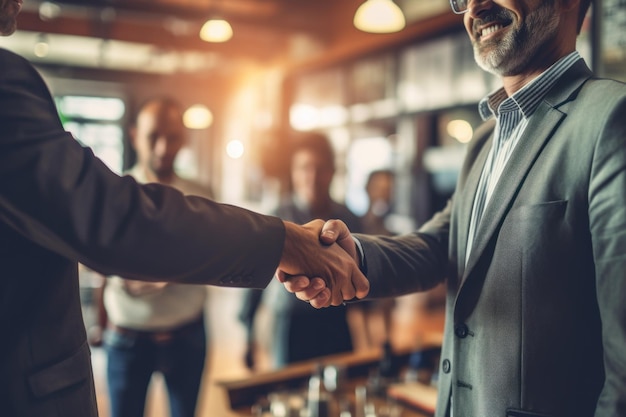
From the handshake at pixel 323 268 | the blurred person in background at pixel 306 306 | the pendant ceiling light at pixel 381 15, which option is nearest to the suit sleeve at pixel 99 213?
the handshake at pixel 323 268

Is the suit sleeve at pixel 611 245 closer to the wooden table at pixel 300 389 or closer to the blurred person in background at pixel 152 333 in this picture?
the wooden table at pixel 300 389

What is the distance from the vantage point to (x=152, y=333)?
2.71 metres

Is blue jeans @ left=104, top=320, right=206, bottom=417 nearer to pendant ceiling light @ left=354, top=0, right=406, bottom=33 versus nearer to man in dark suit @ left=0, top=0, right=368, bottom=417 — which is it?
man in dark suit @ left=0, top=0, right=368, bottom=417

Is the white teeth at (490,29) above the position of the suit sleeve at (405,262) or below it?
above

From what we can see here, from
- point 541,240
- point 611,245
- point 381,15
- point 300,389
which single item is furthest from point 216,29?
point 611,245

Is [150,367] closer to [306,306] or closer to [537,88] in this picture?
[306,306]


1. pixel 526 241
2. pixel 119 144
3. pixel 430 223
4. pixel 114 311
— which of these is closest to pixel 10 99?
pixel 526 241

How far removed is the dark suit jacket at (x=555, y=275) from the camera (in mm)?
1069

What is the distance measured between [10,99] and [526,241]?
1013mm

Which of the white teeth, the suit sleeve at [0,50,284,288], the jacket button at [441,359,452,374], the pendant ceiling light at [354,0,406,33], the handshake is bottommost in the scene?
the jacket button at [441,359,452,374]

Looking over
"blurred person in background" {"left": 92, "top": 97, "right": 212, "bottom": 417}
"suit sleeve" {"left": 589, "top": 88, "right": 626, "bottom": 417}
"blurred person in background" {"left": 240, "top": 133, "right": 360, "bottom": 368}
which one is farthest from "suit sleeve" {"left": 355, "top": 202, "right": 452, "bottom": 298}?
"blurred person in background" {"left": 240, "top": 133, "right": 360, "bottom": 368}

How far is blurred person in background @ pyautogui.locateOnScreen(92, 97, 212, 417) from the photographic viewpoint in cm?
269

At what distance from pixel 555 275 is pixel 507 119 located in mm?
467

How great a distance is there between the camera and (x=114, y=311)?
274 centimetres
